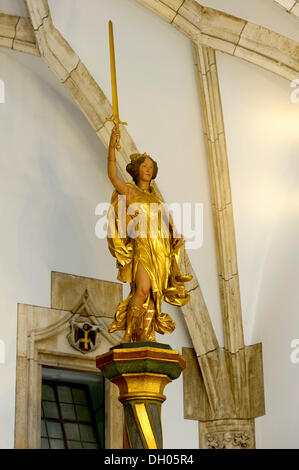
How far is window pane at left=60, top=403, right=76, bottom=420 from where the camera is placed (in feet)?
31.6

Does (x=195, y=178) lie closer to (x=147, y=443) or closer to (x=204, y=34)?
(x=204, y=34)

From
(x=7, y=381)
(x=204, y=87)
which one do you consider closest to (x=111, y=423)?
(x=7, y=381)

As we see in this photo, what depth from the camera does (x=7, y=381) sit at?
8.82 m

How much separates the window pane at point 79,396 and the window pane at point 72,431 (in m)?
0.27

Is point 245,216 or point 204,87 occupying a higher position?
point 204,87

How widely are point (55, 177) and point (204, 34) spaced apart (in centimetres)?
195

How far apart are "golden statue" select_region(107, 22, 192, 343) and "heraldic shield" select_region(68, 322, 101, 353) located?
156 cm

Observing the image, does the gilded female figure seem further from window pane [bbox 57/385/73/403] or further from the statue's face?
window pane [bbox 57/385/73/403]

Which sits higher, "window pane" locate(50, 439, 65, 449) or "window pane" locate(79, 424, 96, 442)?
"window pane" locate(79, 424, 96, 442)

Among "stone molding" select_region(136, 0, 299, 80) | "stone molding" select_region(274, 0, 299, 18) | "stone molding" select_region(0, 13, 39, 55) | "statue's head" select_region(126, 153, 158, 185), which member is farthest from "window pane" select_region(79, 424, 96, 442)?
"stone molding" select_region(274, 0, 299, 18)

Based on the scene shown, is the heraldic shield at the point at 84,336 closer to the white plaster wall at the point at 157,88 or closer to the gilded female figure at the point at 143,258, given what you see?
the white plaster wall at the point at 157,88

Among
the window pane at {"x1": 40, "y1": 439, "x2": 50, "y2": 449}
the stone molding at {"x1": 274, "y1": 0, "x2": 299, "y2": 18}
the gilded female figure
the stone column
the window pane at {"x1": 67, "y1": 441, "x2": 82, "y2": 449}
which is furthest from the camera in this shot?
the window pane at {"x1": 67, "y1": 441, "x2": 82, "y2": 449}

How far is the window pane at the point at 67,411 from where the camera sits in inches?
380

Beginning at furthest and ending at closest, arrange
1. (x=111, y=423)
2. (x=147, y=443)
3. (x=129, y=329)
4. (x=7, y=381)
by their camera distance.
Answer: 1. (x=111, y=423)
2. (x=7, y=381)
3. (x=129, y=329)
4. (x=147, y=443)
